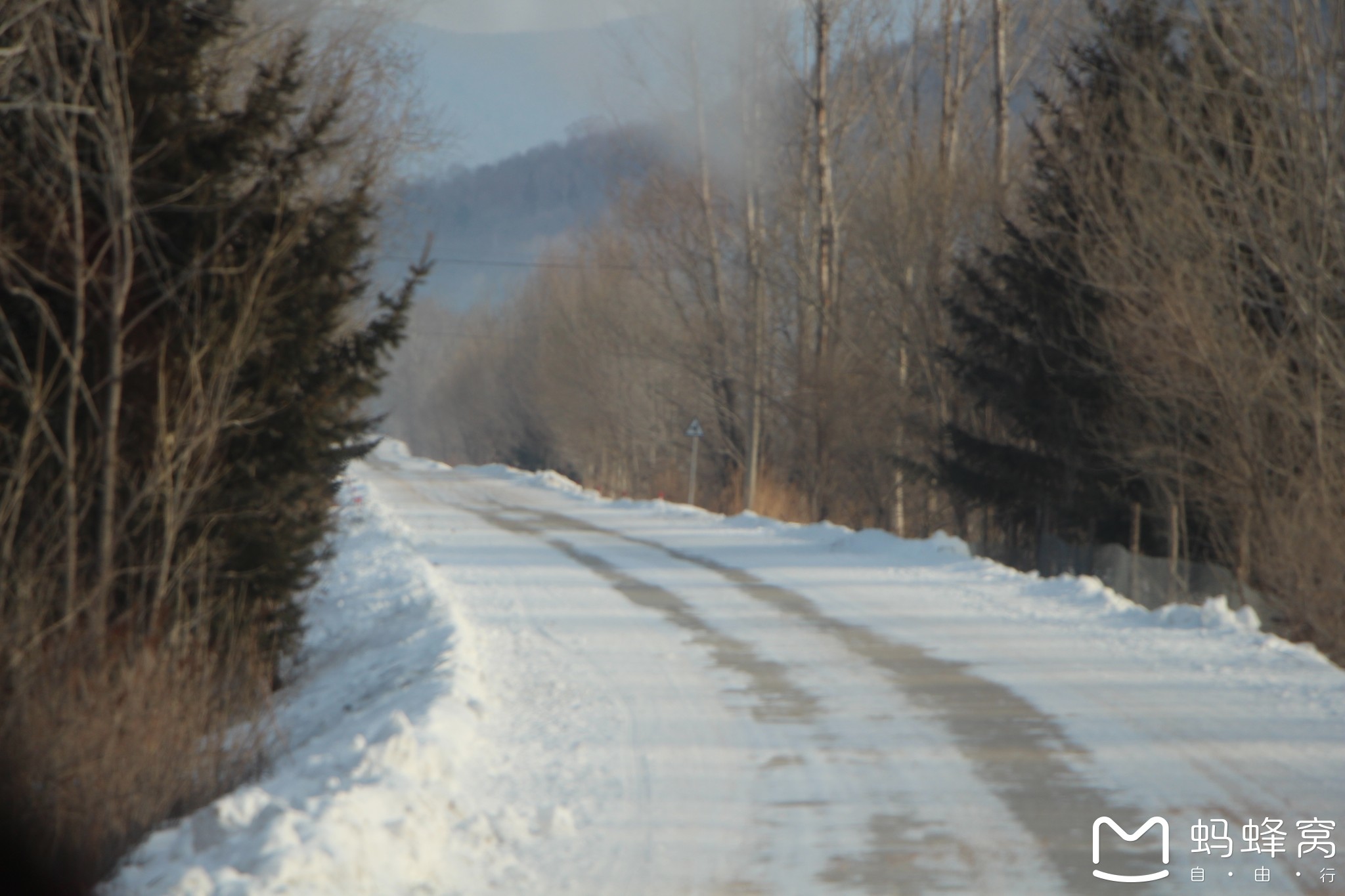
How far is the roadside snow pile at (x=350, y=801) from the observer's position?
468cm

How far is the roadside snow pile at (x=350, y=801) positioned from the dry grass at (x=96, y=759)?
246 mm

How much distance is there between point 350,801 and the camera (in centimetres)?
527

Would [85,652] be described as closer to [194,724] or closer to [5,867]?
[194,724]

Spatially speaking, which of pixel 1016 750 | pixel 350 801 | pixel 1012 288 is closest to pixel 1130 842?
pixel 1016 750

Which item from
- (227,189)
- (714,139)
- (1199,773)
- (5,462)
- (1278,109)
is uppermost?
(714,139)

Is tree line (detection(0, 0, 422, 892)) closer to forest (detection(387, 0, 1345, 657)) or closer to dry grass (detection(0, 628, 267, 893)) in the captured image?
dry grass (detection(0, 628, 267, 893))

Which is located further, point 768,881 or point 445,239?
point 445,239

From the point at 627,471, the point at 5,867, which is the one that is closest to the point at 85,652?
A: the point at 5,867

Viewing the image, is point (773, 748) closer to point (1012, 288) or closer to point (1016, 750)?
point (1016, 750)

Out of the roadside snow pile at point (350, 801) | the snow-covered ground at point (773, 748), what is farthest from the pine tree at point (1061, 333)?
the roadside snow pile at point (350, 801)

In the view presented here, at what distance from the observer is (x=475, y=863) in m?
5.10

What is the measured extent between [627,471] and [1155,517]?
1550 inches

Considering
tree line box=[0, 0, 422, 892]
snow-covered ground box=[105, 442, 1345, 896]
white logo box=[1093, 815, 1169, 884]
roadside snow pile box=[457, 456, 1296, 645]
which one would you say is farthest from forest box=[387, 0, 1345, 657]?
tree line box=[0, 0, 422, 892]

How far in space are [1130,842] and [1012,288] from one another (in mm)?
18035
